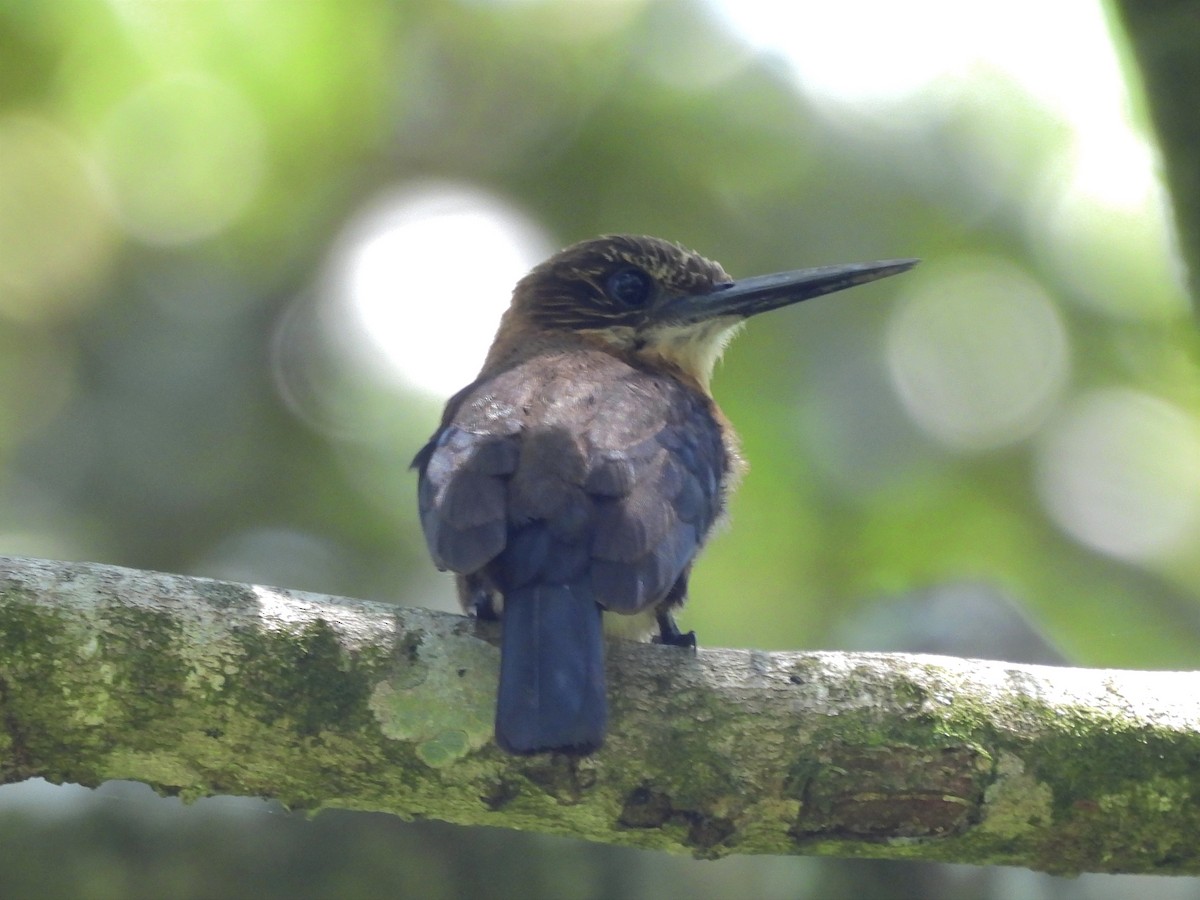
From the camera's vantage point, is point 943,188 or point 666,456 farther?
point 943,188

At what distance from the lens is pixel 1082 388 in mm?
6434

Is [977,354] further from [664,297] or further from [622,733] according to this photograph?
[622,733]

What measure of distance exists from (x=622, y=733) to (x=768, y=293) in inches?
85.6

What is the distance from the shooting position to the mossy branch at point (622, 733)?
2.64 metres

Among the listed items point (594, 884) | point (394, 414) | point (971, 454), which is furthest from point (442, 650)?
point (971, 454)

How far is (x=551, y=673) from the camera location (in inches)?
108

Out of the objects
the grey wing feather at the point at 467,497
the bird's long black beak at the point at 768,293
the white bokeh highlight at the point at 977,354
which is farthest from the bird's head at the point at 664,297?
the white bokeh highlight at the point at 977,354

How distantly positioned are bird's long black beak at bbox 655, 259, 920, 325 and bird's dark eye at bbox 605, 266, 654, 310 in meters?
0.08

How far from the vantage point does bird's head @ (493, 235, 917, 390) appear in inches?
184

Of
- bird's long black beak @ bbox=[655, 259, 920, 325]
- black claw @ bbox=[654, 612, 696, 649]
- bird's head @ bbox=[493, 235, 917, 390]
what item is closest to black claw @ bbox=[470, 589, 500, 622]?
black claw @ bbox=[654, 612, 696, 649]

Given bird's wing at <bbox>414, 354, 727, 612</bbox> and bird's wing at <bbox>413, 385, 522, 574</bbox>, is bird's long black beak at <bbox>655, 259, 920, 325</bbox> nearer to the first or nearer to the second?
bird's wing at <bbox>414, 354, 727, 612</bbox>

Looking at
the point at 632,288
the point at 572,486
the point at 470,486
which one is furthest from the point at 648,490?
the point at 632,288

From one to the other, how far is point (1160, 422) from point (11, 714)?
203 inches

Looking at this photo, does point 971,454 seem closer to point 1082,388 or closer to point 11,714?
point 1082,388
